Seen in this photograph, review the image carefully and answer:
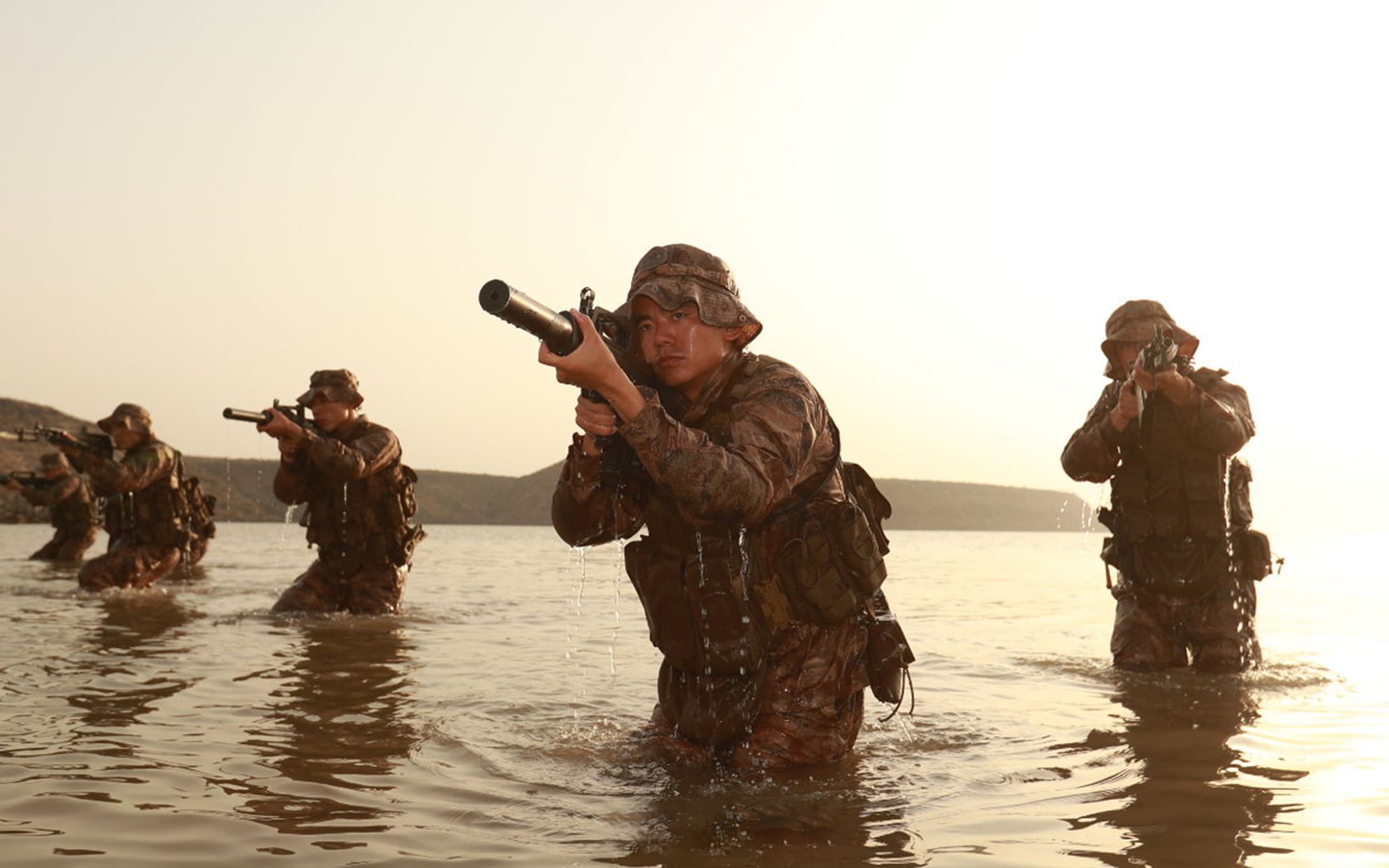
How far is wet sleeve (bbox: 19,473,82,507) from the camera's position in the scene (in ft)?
69.7

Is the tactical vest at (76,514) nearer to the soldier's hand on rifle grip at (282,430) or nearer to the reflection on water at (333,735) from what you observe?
the soldier's hand on rifle grip at (282,430)

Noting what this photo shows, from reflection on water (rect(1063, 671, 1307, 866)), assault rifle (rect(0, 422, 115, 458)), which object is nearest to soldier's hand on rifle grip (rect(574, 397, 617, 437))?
reflection on water (rect(1063, 671, 1307, 866))

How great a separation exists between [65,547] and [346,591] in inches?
509

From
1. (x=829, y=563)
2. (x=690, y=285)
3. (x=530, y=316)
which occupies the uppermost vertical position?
(x=690, y=285)

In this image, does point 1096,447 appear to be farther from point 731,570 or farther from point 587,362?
point 587,362

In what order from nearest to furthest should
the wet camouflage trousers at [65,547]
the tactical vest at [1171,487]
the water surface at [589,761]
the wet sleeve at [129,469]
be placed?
the water surface at [589,761] < the tactical vest at [1171,487] < the wet sleeve at [129,469] < the wet camouflage trousers at [65,547]

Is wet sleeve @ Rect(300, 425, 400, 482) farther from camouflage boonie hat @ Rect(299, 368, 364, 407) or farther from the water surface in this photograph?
the water surface

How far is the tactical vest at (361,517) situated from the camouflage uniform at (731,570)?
687 centimetres

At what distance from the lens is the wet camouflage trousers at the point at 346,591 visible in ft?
39.1

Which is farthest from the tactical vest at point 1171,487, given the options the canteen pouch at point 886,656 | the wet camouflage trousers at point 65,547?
the wet camouflage trousers at point 65,547

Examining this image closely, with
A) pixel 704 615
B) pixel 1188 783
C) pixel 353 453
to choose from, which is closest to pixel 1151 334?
pixel 1188 783

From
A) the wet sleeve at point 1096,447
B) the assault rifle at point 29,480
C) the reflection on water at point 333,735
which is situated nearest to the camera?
the reflection on water at point 333,735

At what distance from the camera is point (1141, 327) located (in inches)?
328

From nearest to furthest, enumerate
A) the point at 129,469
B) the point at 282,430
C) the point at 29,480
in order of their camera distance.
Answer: the point at 282,430 < the point at 129,469 < the point at 29,480
